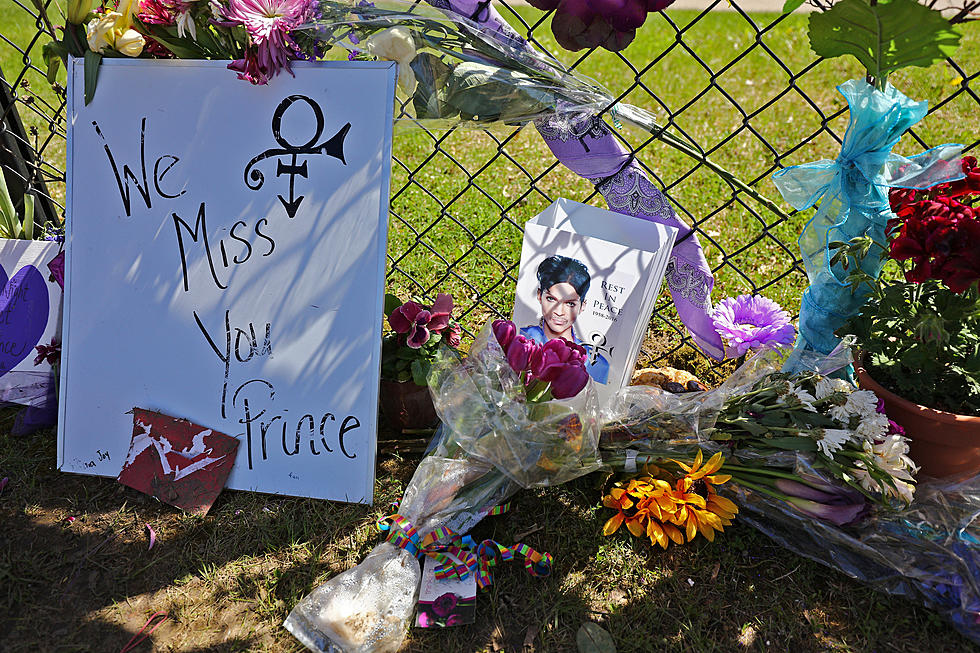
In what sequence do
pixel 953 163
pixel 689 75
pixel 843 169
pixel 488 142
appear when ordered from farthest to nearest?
pixel 689 75 → pixel 488 142 → pixel 843 169 → pixel 953 163

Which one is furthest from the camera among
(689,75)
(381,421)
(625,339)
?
(689,75)

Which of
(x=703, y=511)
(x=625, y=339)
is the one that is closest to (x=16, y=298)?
(x=625, y=339)

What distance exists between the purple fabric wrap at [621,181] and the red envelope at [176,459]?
981 millimetres

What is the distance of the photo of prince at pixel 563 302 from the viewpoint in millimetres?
1666

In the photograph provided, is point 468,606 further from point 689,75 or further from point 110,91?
point 689,75

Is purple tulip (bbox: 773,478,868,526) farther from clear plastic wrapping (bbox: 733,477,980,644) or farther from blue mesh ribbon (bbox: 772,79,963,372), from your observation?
blue mesh ribbon (bbox: 772,79,963,372)

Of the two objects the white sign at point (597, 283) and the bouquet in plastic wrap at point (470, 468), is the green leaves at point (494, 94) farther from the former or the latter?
the bouquet in plastic wrap at point (470, 468)

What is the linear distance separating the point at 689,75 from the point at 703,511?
115 inches

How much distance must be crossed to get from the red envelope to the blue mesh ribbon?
4.12 feet

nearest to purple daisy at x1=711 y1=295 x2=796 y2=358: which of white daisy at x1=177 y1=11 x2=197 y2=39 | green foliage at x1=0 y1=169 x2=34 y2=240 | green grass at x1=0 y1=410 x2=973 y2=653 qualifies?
green grass at x1=0 y1=410 x2=973 y2=653

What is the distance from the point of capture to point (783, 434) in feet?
4.72

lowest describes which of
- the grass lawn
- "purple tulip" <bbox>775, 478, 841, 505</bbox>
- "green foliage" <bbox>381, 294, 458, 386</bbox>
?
the grass lawn

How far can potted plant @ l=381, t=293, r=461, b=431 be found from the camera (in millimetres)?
1591

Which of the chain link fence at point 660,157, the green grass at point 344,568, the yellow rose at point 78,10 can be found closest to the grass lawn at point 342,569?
the green grass at point 344,568
